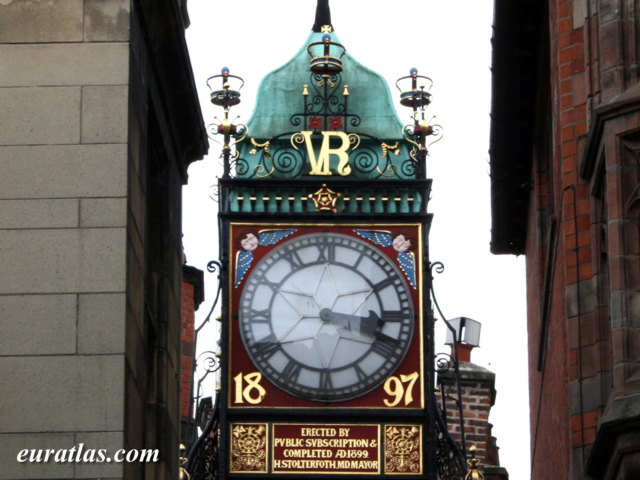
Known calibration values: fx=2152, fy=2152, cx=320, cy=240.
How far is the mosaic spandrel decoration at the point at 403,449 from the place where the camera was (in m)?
21.0

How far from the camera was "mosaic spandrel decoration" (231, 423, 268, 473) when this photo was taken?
21062 millimetres

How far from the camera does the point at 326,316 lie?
21750 mm

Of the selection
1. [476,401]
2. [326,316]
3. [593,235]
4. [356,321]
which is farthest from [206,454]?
[593,235]

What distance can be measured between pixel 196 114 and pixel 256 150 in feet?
22.9

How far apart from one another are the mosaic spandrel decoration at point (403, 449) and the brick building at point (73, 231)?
24.2 feet

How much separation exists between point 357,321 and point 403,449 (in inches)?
57.2

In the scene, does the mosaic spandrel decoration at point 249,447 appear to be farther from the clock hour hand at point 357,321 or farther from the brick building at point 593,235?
the brick building at point 593,235

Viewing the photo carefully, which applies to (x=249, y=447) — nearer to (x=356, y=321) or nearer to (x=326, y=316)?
(x=326, y=316)

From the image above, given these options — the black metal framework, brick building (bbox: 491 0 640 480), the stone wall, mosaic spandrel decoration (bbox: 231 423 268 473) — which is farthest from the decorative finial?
the stone wall

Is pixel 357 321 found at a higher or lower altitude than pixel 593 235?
higher

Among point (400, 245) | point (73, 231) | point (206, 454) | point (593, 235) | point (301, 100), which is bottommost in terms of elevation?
point (206, 454)

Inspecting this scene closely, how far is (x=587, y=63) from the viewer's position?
14984 millimetres

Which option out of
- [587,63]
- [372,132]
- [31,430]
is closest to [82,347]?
[31,430]

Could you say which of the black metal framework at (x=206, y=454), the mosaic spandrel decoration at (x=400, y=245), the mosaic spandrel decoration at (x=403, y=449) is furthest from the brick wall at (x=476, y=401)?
the black metal framework at (x=206, y=454)
